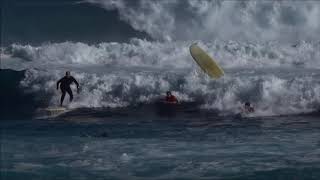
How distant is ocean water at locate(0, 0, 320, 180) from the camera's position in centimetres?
1114

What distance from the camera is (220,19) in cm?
1686

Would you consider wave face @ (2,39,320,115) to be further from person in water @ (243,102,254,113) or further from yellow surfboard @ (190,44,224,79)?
yellow surfboard @ (190,44,224,79)

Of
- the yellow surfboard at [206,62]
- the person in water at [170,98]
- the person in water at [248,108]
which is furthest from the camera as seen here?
the person in water at [170,98]

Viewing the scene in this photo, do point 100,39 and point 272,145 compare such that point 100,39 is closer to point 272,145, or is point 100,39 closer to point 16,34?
point 16,34

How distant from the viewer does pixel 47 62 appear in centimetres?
1802

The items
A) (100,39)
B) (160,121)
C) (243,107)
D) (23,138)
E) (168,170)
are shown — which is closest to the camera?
(168,170)

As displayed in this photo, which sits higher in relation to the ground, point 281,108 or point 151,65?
point 151,65

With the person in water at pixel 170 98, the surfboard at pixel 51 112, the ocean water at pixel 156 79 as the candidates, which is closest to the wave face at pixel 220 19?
the ocean water at pixel 156 79

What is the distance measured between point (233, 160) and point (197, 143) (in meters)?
1.50

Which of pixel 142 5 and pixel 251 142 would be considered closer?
pixel 251 142

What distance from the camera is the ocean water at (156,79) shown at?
439 inches

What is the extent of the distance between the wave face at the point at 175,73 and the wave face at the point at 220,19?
0.35 metres

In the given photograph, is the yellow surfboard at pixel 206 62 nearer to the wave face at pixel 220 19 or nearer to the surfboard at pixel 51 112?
the wave face at pixel 220 19

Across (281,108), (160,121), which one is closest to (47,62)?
(160,121)
